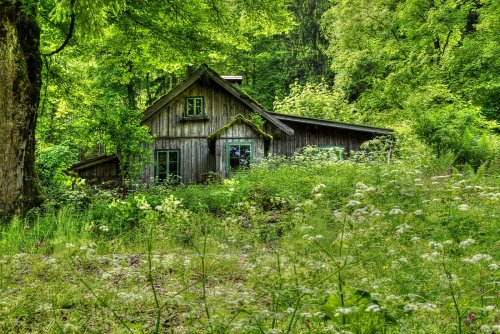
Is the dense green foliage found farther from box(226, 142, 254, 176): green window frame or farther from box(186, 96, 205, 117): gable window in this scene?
box(186, 96, 205, 117): gable window

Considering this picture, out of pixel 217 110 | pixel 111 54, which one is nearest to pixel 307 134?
pixel 217 110

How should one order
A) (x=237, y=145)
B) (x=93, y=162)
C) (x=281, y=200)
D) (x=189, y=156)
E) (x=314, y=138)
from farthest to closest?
(x=314, y=138) < (x=189, y=156) < (x=93, y=162) < (x=237, y=145) < (x=281, y=200)

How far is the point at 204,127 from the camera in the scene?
63.7ft

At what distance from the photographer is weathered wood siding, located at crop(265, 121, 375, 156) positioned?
64.7 feet

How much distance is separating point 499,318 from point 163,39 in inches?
422

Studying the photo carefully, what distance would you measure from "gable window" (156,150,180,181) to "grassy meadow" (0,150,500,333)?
9470 mm

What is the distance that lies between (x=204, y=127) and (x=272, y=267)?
15191 millimetres

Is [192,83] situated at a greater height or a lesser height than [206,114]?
greater

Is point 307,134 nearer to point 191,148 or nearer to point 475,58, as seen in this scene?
point 191,148

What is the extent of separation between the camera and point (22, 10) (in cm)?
750

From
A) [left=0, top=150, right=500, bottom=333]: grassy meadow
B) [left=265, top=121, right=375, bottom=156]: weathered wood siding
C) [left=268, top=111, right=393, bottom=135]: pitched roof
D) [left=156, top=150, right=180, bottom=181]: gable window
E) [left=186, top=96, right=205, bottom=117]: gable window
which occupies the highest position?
[left=186, top=96, right=205, bottom=117]: gable window

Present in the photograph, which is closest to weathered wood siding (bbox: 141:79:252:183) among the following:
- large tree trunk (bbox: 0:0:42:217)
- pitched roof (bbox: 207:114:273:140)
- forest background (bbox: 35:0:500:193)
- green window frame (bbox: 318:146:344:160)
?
pitched roof (bbox: 207:114:273:140)

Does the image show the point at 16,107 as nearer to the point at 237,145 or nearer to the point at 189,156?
the point at 237,145

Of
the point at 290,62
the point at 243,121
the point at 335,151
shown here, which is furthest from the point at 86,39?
the point at 290,62
